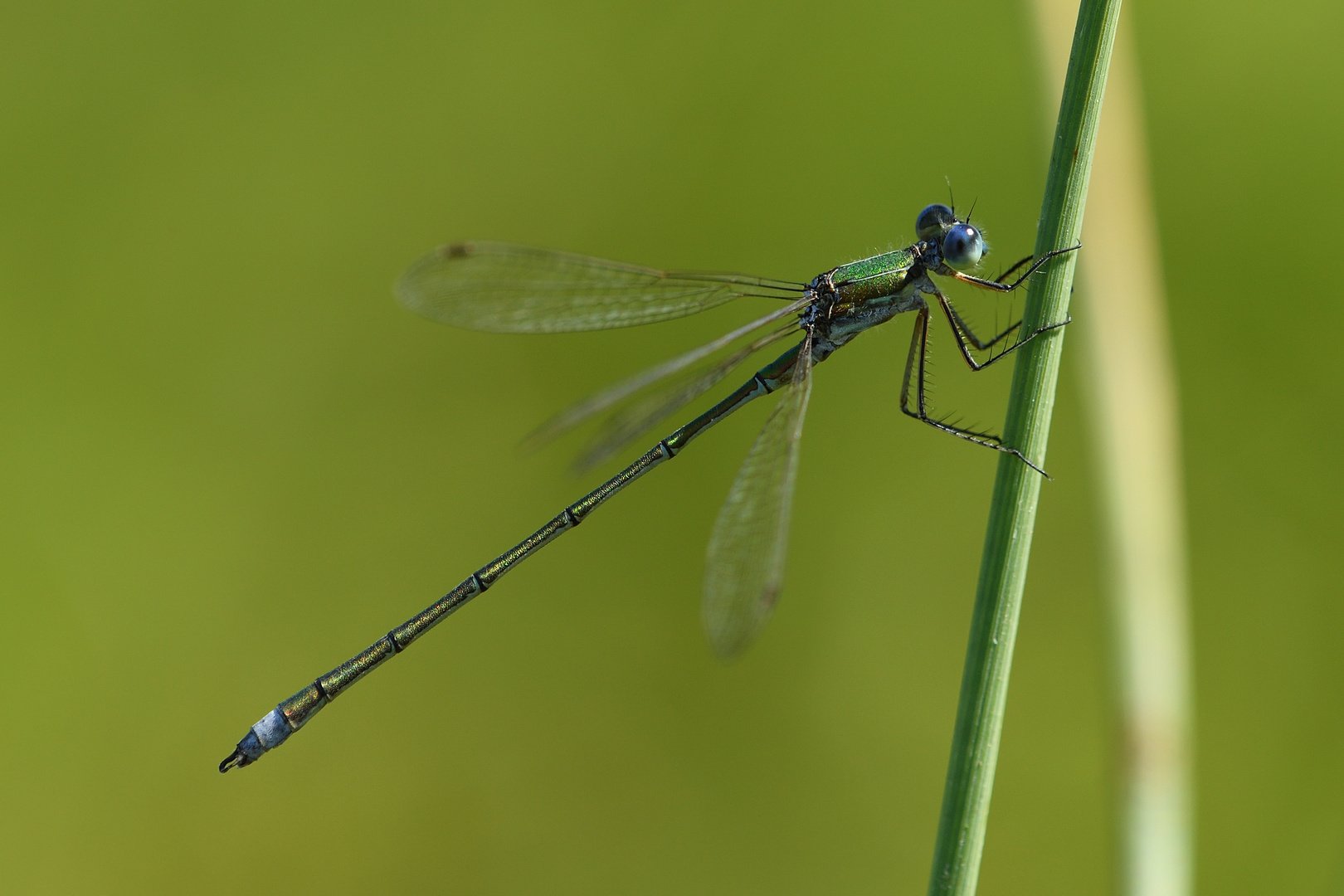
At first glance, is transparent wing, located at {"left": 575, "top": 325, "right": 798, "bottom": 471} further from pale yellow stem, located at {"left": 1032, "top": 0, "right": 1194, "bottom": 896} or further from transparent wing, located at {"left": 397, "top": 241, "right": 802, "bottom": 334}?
pale yellow stem, located at {"left": 1032, "top": 0, "right": 1194, "bottom": 896}

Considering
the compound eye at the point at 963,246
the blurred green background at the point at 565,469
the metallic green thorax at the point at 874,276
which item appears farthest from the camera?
the blurred green background at the point at 565,469

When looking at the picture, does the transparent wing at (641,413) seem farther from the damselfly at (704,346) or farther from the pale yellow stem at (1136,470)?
the pale yellow stem at (1136,470)

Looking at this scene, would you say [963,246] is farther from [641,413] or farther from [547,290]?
[547,290]

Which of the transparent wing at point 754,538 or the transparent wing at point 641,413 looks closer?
the transparent wing at point 754,538

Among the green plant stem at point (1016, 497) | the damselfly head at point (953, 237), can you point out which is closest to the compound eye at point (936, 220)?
the damselfly head at point (953, 237)

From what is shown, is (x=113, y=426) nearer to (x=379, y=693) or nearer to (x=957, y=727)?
(x=379, y=693)

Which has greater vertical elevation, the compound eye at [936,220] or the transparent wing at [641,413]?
the transparent wing at [641,413]

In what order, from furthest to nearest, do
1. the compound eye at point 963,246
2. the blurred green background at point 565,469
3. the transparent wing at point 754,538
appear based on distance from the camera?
the blurred green background at point 565,469 → the compound eye at point 963,246 → the transparent wing at point 754,538

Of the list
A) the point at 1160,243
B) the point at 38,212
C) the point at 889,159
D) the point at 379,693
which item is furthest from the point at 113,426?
the point at 1160,243
